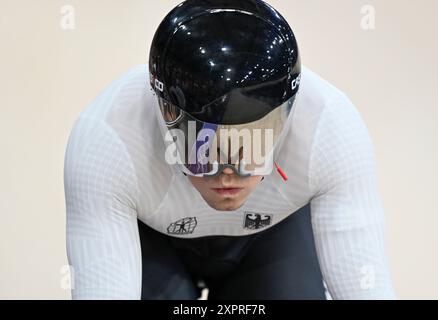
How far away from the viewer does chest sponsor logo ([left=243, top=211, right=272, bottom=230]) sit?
1.62 metres

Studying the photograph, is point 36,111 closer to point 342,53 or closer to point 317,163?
point 342,53

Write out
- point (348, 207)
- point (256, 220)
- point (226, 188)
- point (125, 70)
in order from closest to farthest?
point (226, 188) < point (348, 207) < point (256, 220) < point (125, 70)

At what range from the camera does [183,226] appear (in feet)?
5.34

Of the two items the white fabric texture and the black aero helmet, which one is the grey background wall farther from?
the black aero helmet

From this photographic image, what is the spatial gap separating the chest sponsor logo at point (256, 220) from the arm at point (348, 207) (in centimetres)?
11

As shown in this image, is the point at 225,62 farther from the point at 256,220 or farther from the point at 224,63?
the point at 256,220

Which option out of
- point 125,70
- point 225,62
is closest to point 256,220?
point 225,62

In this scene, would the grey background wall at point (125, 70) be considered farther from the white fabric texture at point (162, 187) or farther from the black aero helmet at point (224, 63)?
the black aero helmet at point (224, 63)

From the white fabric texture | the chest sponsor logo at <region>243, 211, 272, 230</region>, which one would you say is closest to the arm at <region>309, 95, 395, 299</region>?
the white fabric texture

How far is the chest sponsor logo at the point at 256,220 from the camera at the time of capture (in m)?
1.62

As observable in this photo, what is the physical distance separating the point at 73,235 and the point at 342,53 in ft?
4.72

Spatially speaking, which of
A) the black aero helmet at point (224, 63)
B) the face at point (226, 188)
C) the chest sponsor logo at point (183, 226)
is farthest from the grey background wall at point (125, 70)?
the black aero helmet at point (224, 63)

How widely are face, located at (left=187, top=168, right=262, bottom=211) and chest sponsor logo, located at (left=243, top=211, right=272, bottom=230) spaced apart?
0.14m

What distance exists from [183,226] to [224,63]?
393mm
